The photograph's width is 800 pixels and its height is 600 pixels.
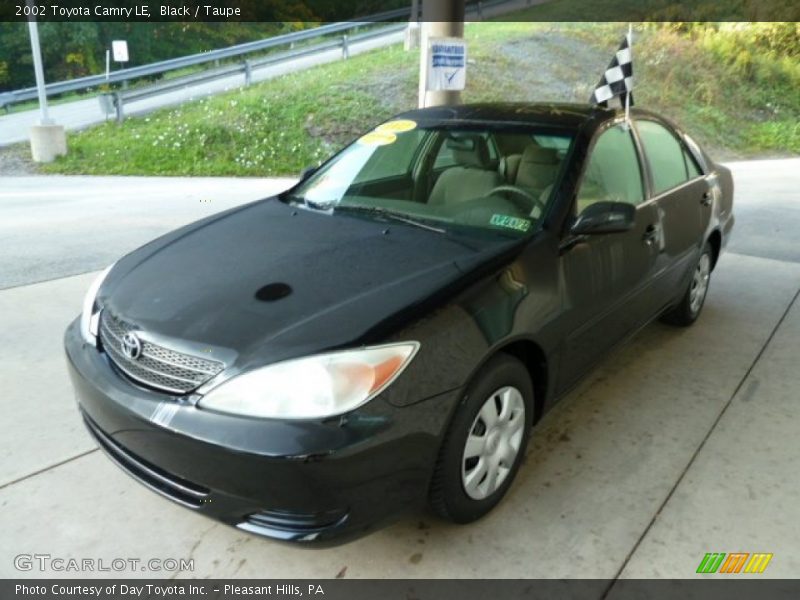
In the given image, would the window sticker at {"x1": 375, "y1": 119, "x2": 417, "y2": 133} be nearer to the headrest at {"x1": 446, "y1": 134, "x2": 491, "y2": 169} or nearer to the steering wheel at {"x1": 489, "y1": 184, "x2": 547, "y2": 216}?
the headrest at {"x1": 446, "y1": 134, "x2": 491, "y2": 169}

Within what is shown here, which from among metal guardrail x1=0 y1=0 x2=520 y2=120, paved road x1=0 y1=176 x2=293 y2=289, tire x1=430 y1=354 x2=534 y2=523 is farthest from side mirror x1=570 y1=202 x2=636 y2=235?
metal guardrail x1=0 y1=0 x2=520 y2=120

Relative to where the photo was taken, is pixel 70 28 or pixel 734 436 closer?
pixel 734 436

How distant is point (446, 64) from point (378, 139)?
9.94 ft

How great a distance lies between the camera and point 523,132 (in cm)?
320

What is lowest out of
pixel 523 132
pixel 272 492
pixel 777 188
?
pixel 777 188

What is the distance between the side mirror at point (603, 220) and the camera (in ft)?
9.05

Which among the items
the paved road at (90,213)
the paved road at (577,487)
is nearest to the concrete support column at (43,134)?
the paved road at (90,213)

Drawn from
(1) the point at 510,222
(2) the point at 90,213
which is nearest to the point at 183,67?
(2) the point at 90,213

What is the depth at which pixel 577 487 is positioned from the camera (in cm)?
268

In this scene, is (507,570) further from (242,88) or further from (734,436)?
(242,88)

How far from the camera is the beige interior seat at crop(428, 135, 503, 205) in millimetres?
3096
